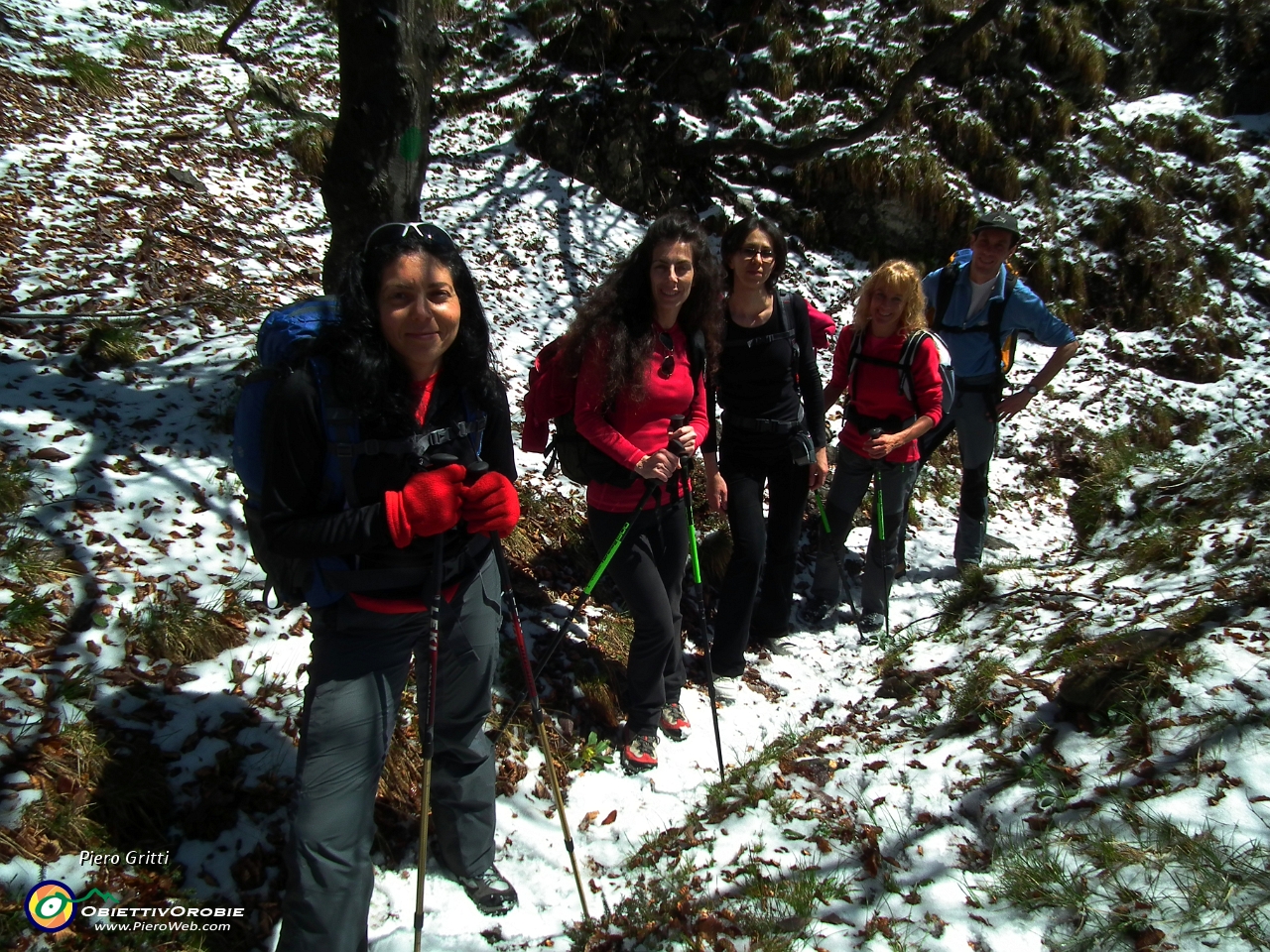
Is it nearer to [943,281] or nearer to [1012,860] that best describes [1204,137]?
[943,281]

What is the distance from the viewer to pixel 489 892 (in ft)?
9.55

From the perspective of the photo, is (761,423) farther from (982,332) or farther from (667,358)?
(982,332)

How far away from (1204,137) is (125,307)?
46.3ft

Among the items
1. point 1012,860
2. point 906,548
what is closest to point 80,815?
point 1012,860

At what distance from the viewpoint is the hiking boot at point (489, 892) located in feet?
9.53

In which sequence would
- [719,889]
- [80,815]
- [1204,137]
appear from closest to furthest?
1. [80,815]
2. [719,889]
3. [1204,137]

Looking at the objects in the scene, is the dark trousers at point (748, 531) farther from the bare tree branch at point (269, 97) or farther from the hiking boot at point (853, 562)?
the bare tree branch at point (269, 97)

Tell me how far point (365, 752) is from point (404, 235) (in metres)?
1.71

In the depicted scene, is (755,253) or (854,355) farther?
(854,355)

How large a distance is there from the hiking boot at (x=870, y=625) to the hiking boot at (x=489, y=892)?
3.15m

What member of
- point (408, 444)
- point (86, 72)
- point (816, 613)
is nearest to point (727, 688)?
point (816, 613)

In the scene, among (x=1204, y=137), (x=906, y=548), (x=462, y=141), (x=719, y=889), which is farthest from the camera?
(x=1204, y=137)

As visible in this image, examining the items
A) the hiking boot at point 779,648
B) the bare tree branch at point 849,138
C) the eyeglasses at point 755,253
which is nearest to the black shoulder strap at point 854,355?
the eyeglasses at point 755,253

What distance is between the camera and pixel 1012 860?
2688mm
